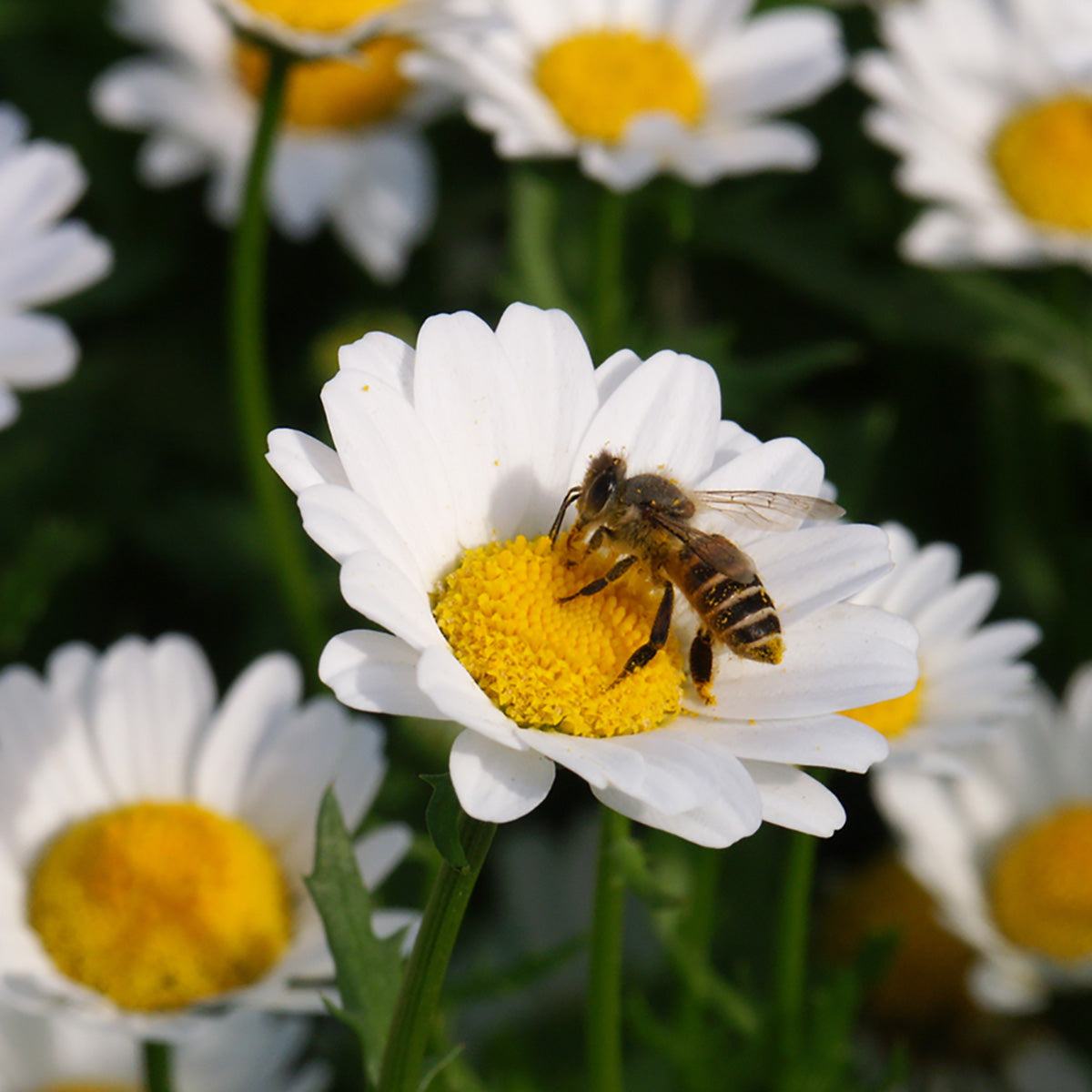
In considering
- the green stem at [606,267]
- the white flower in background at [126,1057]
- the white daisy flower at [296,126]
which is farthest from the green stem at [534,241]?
the white flower in background at [126,1057]

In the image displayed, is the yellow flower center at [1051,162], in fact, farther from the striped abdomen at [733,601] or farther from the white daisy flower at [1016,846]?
the striped abdomen at [733,601]

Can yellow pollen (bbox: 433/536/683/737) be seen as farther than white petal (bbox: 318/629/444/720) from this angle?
Yes

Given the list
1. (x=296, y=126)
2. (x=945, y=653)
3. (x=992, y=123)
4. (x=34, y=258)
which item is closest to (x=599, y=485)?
(x=945, y=653)

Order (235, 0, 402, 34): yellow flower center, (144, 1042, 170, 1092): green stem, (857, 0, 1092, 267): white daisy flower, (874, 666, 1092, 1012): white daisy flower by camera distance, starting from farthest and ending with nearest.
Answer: (857, 0, 1092, 267): white daisy flower, (235, 0, 402, 34): yellow flower center, (874, 666, 1092, 1012): white daisy flower, (144, 1042, 170, 1092): green stem

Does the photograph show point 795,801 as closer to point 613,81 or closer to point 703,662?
point 703,662

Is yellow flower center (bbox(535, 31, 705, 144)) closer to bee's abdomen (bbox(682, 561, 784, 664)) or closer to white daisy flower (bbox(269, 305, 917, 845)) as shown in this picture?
white daisy flower (bbox(269, 305, 917, 845))

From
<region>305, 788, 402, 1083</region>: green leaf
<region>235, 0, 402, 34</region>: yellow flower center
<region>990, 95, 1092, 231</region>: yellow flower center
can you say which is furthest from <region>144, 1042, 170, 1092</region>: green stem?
<region>990, 95, 1092, 231</region>: yellow flower center
